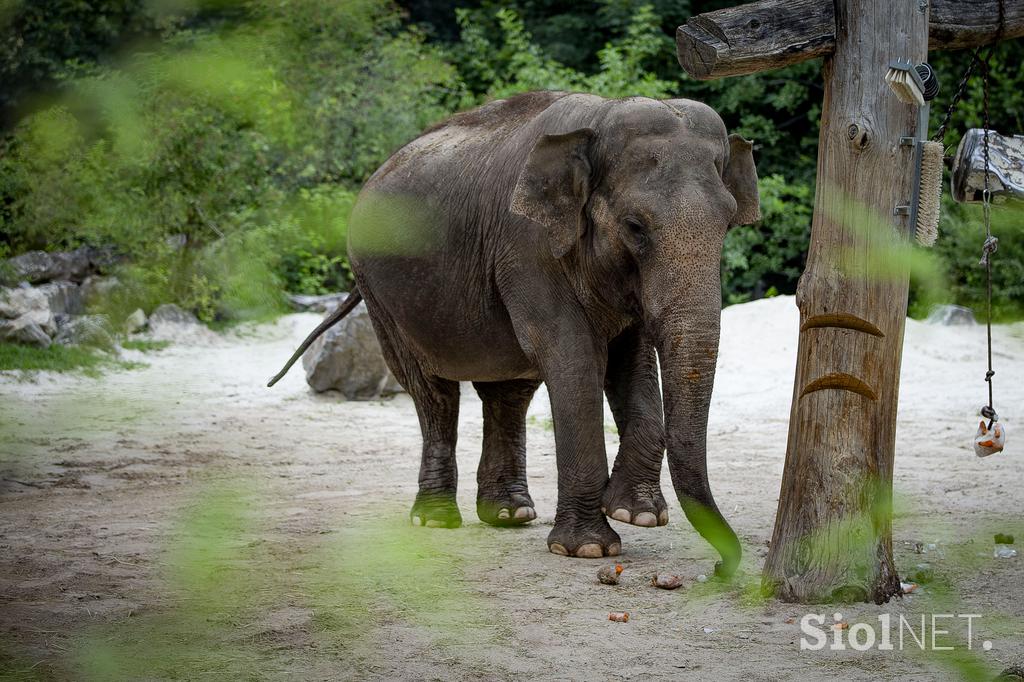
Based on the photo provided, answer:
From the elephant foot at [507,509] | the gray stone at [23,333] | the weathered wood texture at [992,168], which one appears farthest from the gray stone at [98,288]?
the weathered wood texture at [992,168]

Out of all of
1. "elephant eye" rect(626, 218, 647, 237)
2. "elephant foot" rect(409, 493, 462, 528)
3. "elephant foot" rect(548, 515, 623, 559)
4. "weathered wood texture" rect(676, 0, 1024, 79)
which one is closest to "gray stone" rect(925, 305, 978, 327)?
"elephant foot" rect(409, 493, 462, 528)

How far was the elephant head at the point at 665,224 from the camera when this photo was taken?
4.43 meters

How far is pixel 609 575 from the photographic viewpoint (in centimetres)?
455

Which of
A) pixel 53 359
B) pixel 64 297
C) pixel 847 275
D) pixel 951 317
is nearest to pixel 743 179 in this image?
pixel 847 275

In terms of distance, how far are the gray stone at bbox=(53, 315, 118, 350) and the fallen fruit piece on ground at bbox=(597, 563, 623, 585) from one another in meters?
7.45

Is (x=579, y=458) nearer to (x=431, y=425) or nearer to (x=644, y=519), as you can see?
(x=644, y=519)

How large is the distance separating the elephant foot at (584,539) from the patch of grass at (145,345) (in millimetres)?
7490

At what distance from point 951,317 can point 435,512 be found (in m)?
7.77

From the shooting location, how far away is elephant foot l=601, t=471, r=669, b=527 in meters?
5.24

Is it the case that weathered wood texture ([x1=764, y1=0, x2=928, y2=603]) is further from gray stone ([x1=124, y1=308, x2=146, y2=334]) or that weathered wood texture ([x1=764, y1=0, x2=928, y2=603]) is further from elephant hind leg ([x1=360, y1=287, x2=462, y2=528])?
gray stone ([x1=124, y1=308, x2=146, y2=334])

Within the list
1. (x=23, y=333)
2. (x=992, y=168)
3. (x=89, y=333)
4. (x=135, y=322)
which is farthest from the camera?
(x=135, y=322)

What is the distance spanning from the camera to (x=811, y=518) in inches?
159

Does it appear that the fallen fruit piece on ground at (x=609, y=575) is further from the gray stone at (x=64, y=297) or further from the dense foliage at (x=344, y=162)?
the gray stone at (x=64, y=297)

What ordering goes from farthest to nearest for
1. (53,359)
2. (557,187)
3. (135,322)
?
1. (135,322)
2. (53,359)
3. (557,187)
